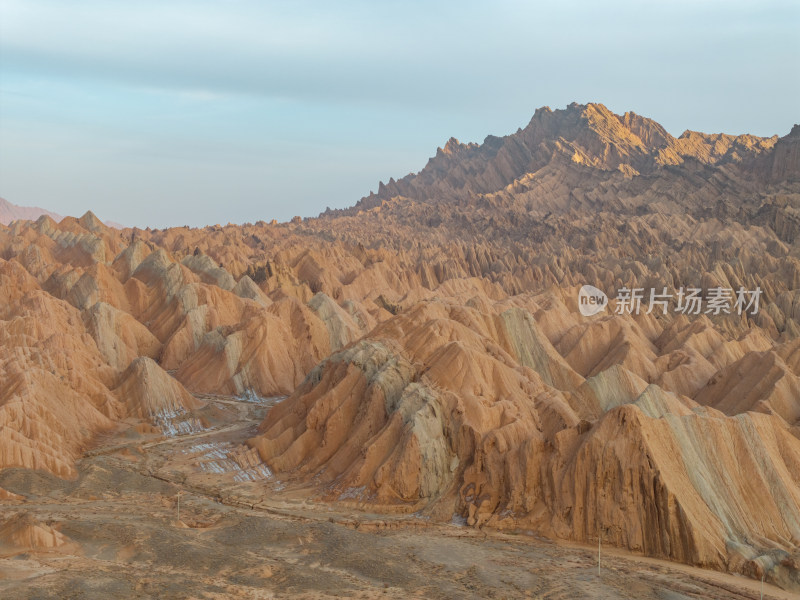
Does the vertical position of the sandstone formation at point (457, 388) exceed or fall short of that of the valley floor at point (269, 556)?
it exceeds it

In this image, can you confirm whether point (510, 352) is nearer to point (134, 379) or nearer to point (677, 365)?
point (677, 365)

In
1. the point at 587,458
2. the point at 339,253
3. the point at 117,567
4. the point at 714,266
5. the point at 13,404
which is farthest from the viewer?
the point at 339,253

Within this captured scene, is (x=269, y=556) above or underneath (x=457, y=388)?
underneath

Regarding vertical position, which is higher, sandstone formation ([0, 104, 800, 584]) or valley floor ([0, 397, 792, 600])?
sandstone formation ([0, 104, 800, 584])

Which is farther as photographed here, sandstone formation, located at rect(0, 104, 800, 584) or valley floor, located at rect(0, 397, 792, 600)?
sandstone formation, located at rect(0, 104, 800, 584)

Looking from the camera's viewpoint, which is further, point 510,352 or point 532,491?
point 510,352

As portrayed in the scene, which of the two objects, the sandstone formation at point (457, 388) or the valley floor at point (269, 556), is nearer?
the valley floor at point (269, 556)

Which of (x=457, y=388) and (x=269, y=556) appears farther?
(x=457, y=388)

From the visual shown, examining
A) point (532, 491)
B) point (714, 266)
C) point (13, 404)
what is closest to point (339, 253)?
point (714, 266)
